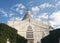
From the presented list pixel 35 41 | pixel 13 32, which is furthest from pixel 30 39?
pixel 13 32

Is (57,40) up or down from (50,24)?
down

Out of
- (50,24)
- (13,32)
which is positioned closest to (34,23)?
(50,24)

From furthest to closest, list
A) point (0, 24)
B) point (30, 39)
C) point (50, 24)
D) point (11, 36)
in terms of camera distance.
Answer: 1. point (50, 24)
2. point (30, 39)
3. point (11, 36)
4. point (0, 24)

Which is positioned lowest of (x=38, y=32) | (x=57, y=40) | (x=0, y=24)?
(x=57, y=40)

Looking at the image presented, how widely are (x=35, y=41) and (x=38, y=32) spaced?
2384 mm

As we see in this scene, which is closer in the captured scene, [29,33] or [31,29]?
[29,33]

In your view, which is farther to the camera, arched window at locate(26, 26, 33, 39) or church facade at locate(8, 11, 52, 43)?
church facade at locate(8, 11, 52, 43)

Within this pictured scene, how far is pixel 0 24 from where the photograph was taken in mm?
22734

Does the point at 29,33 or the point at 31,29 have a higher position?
the point at 31,29

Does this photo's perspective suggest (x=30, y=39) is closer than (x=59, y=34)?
No

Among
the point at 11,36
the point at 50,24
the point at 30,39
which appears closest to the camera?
the point at 11,36

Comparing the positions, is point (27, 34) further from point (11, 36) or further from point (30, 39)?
point (11, 36)

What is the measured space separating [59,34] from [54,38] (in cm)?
125

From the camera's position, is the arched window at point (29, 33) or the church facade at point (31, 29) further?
the church facade at point (31, 29)
